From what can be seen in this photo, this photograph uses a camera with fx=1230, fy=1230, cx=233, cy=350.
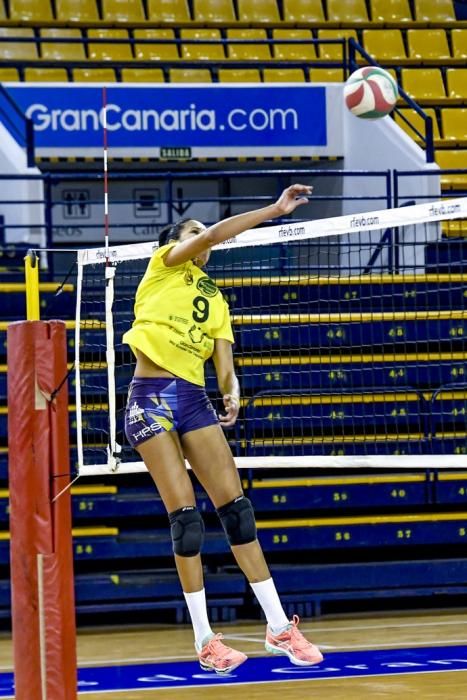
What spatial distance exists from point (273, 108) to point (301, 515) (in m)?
4.72

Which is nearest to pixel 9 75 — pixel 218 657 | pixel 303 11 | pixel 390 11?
pixel 303 11

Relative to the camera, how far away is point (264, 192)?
14.0 metres

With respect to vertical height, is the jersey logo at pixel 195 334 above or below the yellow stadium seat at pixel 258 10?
below

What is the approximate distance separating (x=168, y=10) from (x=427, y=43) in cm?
326

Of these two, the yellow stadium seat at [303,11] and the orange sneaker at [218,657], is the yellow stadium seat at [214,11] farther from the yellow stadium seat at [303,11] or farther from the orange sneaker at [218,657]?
the orange sneaker at [218,657]

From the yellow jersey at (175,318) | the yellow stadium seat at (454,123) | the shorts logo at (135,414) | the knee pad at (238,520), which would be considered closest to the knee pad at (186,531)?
the knee pad at (238,520)

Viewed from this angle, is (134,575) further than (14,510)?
Yes

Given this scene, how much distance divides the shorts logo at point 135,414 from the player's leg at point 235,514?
23 cm

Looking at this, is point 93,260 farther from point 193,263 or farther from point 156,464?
point 156,464

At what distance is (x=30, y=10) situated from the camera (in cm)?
1496

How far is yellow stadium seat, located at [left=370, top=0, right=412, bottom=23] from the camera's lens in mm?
15953

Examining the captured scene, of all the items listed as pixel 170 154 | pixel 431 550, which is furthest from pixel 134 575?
pixel 170 154

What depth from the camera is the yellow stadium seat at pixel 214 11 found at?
50.3ft

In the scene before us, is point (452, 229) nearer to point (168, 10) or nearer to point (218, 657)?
point (168, 10)
